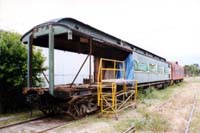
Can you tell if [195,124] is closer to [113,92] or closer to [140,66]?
[113,92]

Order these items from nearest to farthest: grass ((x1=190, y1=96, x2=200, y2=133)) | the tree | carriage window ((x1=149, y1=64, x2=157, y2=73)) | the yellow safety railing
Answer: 1. grass ((x1=190, y1=96, x2=200, y2=133))
2. the yellow safety railing
3. the tree
4. carriage window ((x1=149, y1=64, x2=157, y2=73))

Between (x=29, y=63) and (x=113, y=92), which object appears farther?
(x=113, y=92)

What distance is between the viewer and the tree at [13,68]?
27.2 ft

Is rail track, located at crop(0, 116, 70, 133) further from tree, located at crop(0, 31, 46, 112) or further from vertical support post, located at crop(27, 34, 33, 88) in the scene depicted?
tree, located at crop(0, 31, 46, 112)

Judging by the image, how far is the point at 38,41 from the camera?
8812mm

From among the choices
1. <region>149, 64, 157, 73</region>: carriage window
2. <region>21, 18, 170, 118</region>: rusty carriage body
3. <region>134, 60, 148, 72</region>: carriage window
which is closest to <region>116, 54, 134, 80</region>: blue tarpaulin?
<region>134, 60, 148, 72</region>: carriage window

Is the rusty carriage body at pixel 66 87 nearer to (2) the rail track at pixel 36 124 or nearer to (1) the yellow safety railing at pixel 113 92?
(1) the yellow safety railing at pixel 113 92

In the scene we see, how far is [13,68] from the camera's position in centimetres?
830

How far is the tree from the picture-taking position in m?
8.28

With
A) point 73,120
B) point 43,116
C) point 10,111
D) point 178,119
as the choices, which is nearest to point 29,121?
point 43,116

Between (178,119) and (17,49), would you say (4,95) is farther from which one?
(178,119)

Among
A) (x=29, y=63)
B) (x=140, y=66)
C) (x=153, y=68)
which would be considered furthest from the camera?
(x=153, y=68)

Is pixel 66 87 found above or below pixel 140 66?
below

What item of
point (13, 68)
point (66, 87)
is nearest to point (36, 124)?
point (66, 87)
